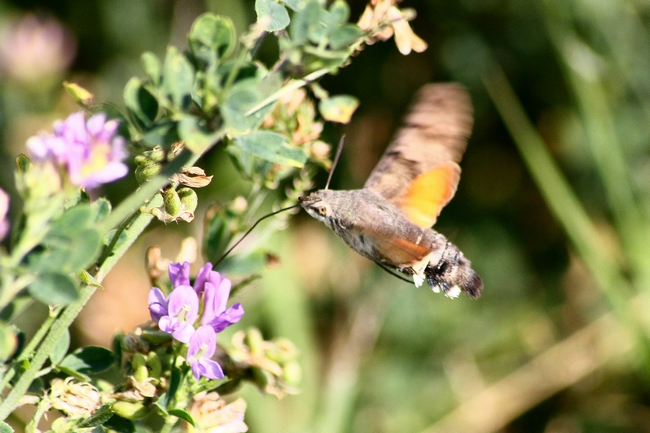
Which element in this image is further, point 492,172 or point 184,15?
point 492,172

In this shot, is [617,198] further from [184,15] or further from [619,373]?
[184,15]

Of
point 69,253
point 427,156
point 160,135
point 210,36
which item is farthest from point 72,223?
point 427,156

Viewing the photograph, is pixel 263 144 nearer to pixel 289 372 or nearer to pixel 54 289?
pixel 54 289

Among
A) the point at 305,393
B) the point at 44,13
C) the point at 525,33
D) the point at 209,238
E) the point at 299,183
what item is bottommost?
the point at 305,393

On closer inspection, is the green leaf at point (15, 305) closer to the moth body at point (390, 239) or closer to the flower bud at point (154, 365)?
the flower bud at point (154, 365)

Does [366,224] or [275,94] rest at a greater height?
[275,94]

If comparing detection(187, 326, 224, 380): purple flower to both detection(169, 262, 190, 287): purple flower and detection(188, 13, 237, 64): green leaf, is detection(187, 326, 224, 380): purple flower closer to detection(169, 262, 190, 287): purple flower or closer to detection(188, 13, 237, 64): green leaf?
detection(169, 262, 190, 287): purple flower

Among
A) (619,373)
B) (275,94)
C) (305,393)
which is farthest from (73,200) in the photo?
(619,373)
